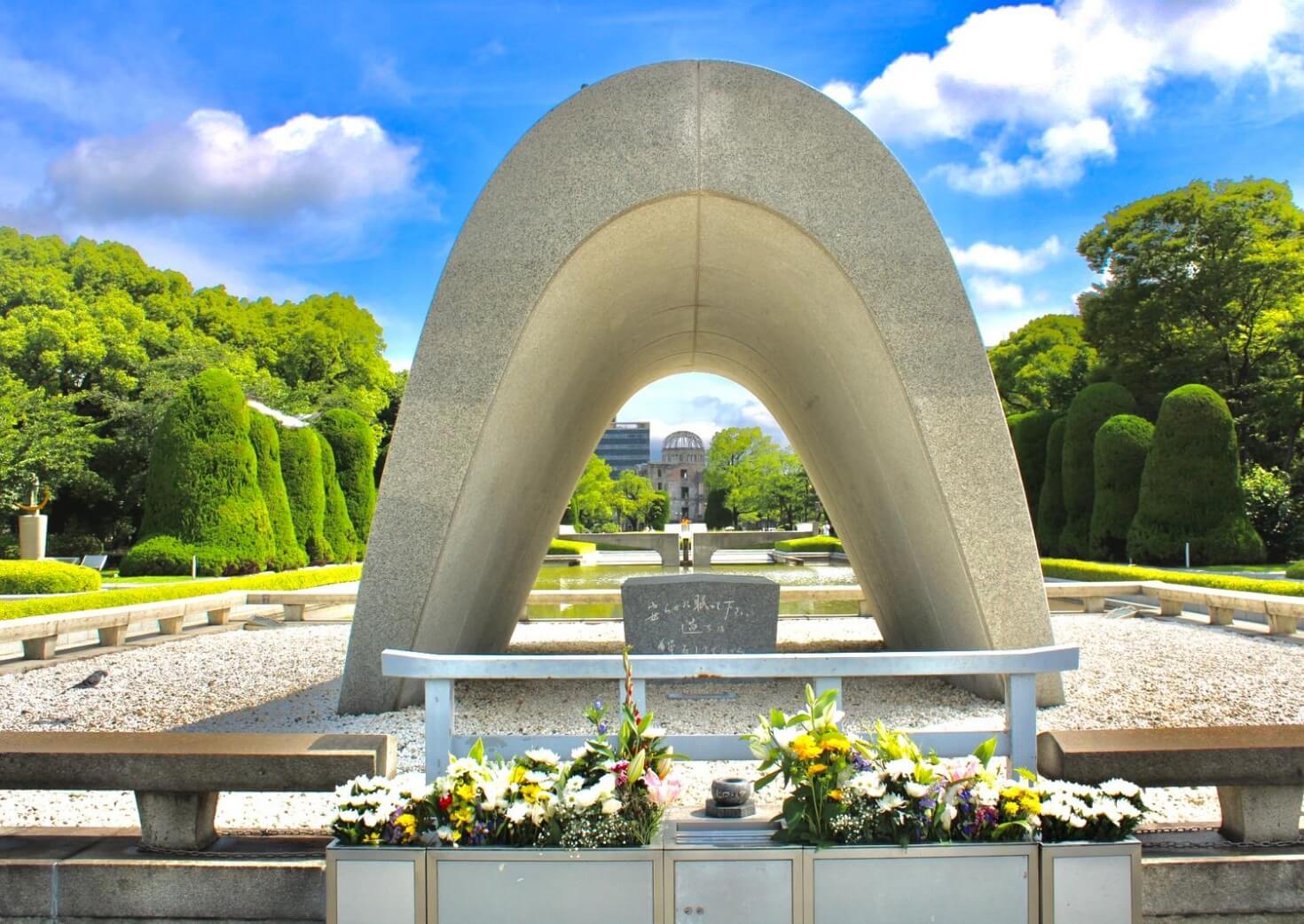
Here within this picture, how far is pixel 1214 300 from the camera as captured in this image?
1166 inches

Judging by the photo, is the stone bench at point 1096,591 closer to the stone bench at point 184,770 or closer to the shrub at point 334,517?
the stone bench at point 184,770

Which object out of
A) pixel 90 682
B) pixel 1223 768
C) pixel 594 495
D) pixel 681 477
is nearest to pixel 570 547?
pixel 594 495

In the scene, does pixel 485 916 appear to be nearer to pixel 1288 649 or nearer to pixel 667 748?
pixel 667 748

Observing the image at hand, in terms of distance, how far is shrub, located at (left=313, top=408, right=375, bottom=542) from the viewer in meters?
29.5

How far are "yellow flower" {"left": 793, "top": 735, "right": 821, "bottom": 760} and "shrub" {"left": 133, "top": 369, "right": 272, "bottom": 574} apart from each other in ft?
67.5

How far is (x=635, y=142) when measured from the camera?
6602 millimetres

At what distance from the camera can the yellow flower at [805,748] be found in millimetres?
2891

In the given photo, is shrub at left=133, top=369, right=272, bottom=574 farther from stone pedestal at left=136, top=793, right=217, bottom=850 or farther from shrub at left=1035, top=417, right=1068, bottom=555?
shrub at left=1035, top=417, right=1068, bottom=555

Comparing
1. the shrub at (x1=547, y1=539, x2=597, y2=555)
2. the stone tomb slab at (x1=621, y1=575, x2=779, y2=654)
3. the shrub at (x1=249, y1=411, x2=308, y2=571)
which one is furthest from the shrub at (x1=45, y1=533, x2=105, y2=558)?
the stone tomb slab at (x1=621, y1=575, x2=779, y2=654)

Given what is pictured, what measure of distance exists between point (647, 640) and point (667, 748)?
5.17m

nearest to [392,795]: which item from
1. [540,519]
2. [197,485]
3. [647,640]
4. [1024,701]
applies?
[1024,701]

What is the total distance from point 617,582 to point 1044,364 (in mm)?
24269

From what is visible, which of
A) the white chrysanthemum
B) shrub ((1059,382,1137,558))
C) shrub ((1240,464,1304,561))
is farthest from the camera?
shrub ((1059,382,1137,558))

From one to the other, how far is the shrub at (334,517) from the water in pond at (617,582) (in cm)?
573
